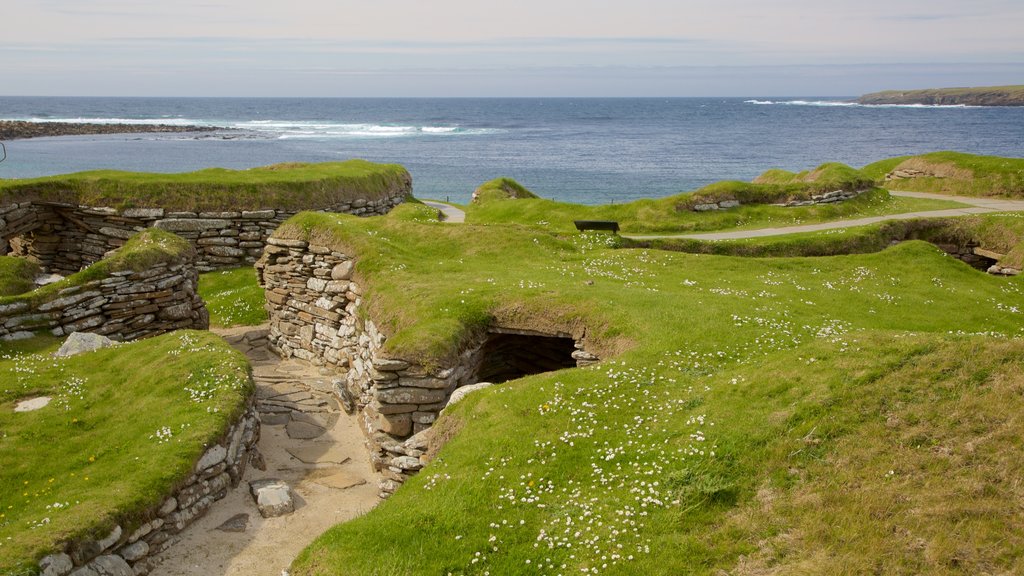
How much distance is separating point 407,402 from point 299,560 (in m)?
5.82

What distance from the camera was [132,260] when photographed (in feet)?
77.5

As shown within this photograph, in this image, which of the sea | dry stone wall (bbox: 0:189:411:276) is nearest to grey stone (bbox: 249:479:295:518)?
dry stone wall (bbox: 0:189:411:276)

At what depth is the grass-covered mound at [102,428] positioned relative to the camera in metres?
12.1

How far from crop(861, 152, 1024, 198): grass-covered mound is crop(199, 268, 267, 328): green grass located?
41.9 m

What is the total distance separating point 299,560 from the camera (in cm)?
1091

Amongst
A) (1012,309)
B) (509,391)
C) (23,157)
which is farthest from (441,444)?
(23,157)

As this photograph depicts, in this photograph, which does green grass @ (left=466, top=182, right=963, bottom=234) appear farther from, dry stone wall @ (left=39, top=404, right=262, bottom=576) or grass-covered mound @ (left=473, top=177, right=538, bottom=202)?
dry stone wall @ (left=39, top=404, right=262, bottom=576)

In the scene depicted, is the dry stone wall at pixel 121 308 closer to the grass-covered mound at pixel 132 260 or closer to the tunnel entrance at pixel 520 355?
the grass-covered mound at pixel 132 260

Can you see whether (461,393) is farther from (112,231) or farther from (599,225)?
(112,231)

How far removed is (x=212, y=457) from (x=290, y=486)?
217 centimetres

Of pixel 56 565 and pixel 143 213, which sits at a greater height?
pixel 143 213

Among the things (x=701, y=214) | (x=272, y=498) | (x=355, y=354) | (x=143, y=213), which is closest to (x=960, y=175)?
(x=701, y=214)

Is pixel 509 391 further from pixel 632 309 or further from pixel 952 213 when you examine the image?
pixel 952 213

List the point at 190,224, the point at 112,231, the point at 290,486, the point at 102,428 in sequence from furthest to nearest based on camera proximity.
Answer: the point at 190,224, the point at 112,231, the point at 290,486, the point at 102,428
